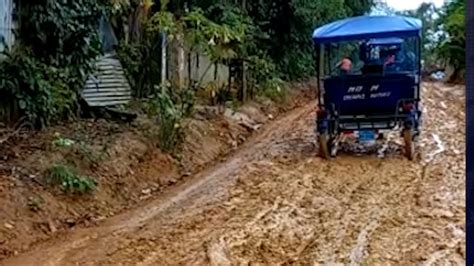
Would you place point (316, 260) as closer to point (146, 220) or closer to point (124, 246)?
point (124, 246)

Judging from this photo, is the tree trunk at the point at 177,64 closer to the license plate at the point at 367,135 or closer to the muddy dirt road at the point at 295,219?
the muddy dirt road at the point at 295,219

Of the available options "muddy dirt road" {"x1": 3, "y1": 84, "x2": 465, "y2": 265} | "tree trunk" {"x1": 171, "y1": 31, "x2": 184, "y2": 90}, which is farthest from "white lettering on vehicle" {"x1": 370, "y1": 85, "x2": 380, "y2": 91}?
"tree trunk" {"x1": 171, "y1": 31, "x2": 184, "y2": 90}

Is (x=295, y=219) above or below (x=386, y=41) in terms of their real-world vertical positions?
below

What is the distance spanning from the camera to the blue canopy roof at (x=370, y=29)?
1127cm

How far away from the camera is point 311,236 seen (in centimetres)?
680

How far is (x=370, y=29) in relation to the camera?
11.5 m

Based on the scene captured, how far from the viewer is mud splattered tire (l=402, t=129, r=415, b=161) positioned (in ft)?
36.1

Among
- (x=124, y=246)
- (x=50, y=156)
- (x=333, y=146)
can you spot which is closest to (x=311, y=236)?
(x=124, y=246)

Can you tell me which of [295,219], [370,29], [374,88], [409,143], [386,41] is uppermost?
[370,29]

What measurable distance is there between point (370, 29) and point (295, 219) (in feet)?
16.5

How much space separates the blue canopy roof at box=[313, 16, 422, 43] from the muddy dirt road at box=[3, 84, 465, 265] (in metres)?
1.88

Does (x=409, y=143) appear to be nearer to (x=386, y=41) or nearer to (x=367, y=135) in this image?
(x=367, y=135)

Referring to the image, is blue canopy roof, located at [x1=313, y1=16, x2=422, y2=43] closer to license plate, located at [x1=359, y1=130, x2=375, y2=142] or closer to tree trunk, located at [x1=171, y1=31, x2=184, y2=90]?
license plate, located at [x1=359, y1=130, x2=375, y2=142]

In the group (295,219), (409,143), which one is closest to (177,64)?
(409,143)
